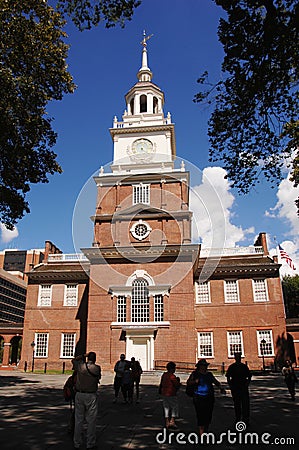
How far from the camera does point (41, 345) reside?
33656 millimetres

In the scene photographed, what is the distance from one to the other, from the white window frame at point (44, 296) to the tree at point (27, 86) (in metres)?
20.1

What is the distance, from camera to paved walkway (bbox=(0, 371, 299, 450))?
281 inches

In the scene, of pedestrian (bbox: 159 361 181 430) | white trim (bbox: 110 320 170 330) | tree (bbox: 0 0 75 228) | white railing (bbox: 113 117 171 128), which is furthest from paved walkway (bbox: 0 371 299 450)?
white railing (bbox: 113 117 171 128)

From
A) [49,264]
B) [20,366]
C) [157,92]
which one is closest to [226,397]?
[20,366]

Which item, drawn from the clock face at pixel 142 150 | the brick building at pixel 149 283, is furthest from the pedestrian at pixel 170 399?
the clock face at pixel 142 150

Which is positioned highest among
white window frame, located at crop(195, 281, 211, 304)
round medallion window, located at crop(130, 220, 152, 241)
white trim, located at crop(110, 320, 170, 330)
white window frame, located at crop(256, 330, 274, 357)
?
round medallion window, located at crop(130, 220, 152, 241)

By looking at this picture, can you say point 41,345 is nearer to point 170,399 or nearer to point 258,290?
point 258,290

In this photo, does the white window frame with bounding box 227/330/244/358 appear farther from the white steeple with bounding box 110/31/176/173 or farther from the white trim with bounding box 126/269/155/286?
the white steeple with bounding box 110/31/176/173

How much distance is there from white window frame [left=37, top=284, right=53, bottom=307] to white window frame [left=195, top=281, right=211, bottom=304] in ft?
44.3

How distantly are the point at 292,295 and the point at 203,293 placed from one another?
23707 mm

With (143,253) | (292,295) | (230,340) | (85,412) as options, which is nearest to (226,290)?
(230,340)

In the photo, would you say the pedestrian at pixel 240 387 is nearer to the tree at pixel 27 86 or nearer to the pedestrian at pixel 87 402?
the pedestrian at pixel 87 402

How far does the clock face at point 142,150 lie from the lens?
35.5 metres

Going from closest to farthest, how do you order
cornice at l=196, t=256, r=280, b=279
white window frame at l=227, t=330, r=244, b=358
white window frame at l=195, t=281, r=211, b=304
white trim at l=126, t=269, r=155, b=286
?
white trim at l=126, t=269, r=155, b=286 < white window frame at l=227, t=330, r=244, b=358 < cornice at l=196, t=256, r=280, b=279 < white window frame at l=195, t=281, r=211, b=304
